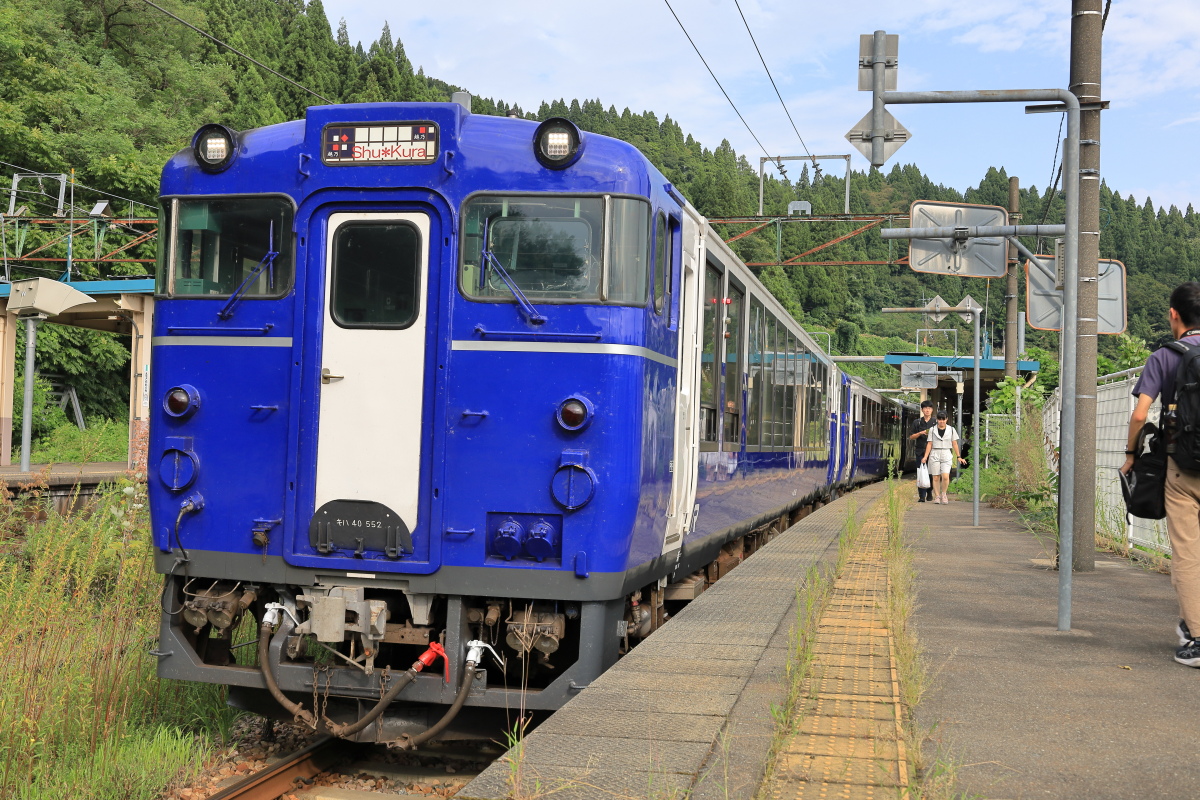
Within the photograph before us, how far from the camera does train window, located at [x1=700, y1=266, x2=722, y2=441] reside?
7.13 metres

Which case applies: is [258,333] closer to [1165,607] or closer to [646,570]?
[646,570]

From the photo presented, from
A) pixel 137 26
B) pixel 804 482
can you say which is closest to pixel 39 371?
pixel 137 26

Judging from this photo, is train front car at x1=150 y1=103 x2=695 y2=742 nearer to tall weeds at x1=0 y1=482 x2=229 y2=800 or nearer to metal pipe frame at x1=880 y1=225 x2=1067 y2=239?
tall weeds at x1=0 y1=482 x2=229 y2=800

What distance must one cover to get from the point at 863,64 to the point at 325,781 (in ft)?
23.4

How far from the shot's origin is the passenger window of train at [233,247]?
5.60m

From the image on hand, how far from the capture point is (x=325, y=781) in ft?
17.8

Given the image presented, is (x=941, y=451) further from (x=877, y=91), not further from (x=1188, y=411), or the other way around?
(x=1188, y=411)

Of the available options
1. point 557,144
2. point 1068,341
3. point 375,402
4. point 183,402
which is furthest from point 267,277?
point 1068,341

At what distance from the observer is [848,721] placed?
4.32 metres

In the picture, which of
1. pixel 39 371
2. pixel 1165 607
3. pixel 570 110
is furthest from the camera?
Answer: pixel 570 110

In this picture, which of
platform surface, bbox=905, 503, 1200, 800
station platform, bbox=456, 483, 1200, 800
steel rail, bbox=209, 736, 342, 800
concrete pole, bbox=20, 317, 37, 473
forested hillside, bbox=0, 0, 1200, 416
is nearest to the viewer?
station platform, bbox=456, 483, 1200, 800

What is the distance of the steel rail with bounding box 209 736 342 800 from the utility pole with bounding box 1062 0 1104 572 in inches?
244

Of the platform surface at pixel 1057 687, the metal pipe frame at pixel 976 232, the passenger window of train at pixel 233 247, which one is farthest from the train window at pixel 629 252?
the metal pipe frame at pixel 976 232

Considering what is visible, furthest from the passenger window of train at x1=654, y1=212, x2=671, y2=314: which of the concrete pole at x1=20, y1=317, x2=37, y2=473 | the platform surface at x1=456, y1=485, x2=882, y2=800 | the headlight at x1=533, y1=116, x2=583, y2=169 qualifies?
the concrete pole at x1=20, y1=317, x2=37, y2=473
